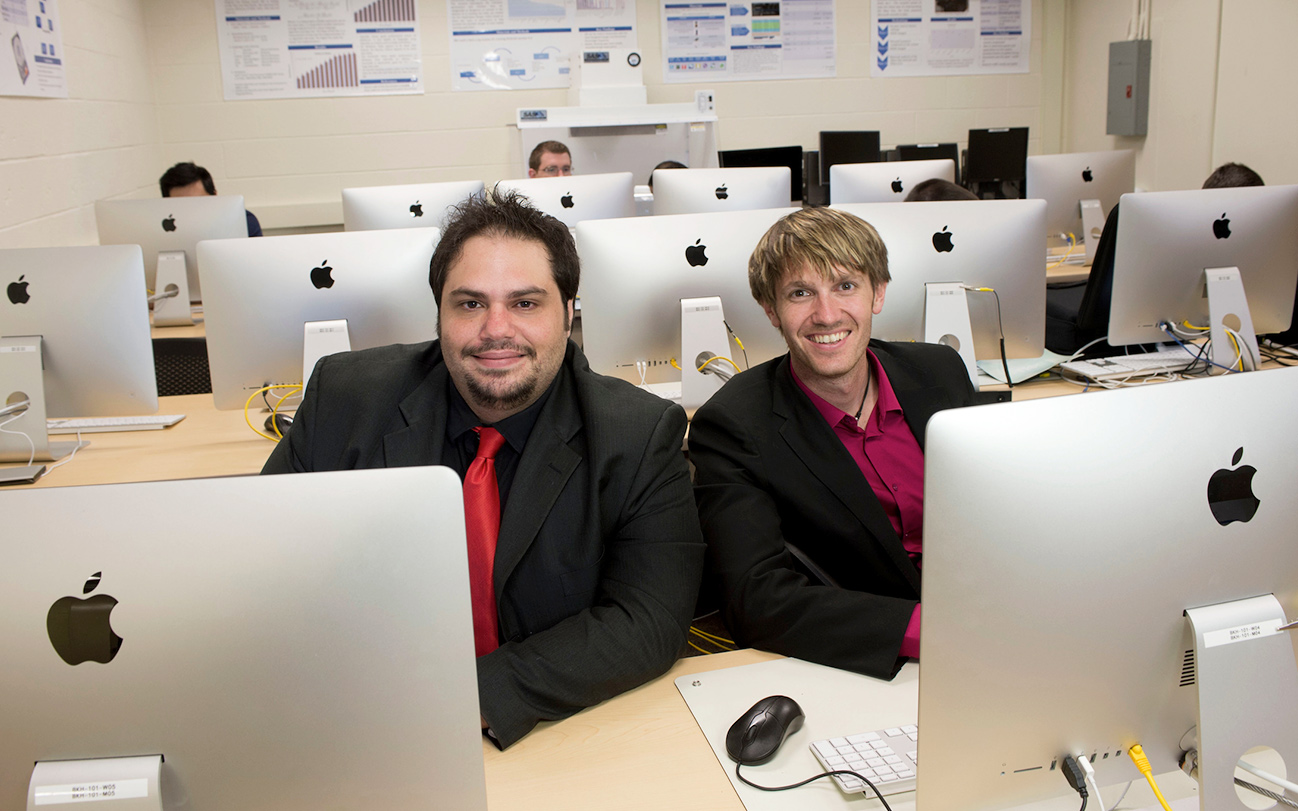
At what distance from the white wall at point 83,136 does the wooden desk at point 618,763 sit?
3377 millimetres

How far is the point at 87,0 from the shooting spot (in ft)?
14.3

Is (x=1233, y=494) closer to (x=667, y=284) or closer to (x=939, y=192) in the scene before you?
(x=667, y=284)

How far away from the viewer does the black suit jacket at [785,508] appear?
129 cm

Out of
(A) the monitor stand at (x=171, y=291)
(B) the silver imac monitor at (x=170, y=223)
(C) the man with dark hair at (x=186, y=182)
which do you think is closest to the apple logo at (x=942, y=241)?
(B) the silver imac monitor at (x=170, y=223)

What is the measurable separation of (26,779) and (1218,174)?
12.0 ft

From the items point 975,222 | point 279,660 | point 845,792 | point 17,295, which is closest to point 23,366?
point 17,295

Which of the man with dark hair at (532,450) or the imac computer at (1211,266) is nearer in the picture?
the man with dark hair at (532,450)

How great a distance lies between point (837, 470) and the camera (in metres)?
1.44

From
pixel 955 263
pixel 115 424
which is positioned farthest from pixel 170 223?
pixel 955 263

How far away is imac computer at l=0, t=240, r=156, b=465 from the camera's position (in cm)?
196

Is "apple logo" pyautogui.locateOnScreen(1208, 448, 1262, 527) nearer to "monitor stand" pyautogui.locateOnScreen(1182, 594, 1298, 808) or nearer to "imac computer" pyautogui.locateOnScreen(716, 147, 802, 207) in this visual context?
"monitor stand" pyautogui.locateOnScreen(1182, 594, 1298, 808)

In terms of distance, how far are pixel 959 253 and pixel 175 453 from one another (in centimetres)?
184

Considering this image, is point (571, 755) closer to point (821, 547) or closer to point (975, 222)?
point (821, 547)

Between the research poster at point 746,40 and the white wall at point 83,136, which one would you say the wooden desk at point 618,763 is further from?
the research poster at point 746,40
